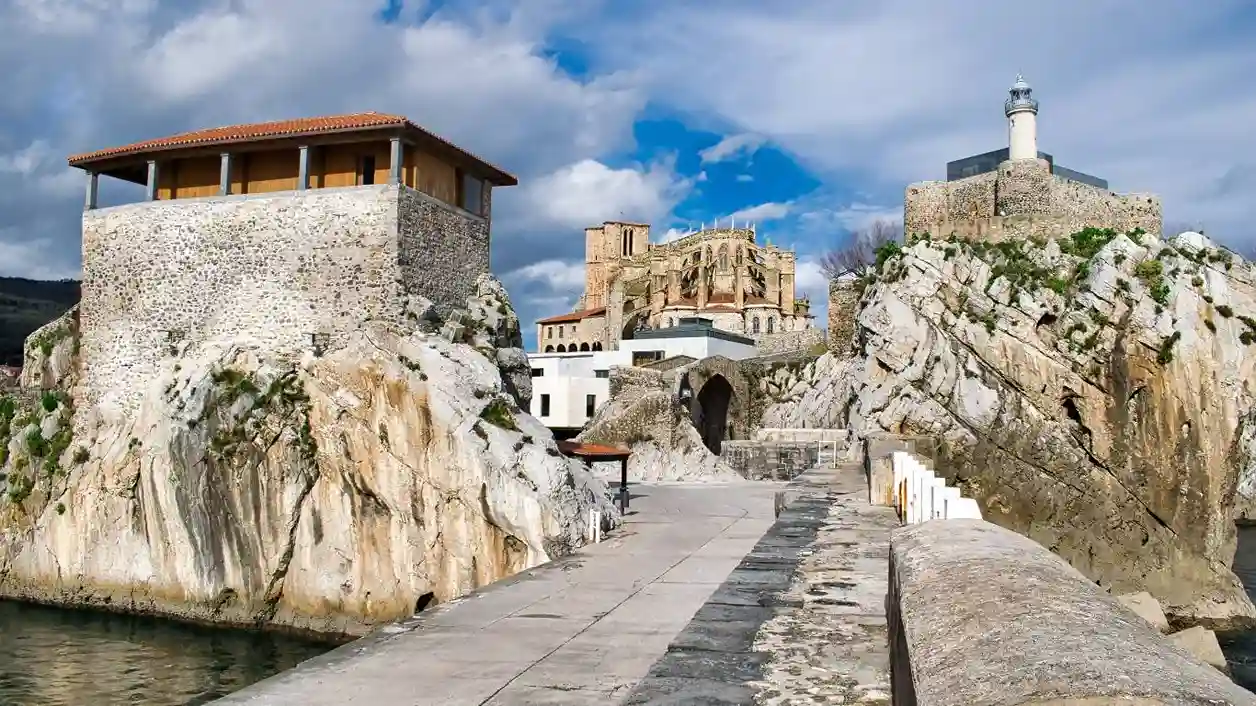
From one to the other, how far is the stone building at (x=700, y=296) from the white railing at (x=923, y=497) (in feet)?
136

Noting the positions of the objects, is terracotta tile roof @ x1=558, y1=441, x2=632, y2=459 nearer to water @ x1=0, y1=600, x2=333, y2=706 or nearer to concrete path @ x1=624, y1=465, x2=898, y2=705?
water @ x1=0, y1=600, x2=333, y2=706

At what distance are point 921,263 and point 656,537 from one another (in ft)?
42.4

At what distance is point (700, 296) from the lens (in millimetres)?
56188

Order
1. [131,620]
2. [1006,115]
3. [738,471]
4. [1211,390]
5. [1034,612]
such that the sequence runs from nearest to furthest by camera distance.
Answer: [1034,612] < [131,620] < [1211,390] < [738,471] < [1006,115]

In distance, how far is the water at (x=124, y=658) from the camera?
592 inches

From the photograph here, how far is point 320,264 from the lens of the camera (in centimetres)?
2027

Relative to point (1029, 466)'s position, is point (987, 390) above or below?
above

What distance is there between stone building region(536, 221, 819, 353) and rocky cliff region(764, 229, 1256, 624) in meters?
29.1

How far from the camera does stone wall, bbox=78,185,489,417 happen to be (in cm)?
2003

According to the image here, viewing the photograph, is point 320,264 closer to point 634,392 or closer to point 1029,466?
point 634,392

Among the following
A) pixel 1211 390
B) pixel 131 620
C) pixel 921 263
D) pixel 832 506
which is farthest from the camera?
pixel 921 263

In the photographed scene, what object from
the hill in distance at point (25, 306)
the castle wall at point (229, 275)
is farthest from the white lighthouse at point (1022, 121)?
the hill in distance at point (25, 306)

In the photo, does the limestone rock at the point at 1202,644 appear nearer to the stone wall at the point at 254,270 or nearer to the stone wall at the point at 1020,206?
the stone wall at the point at 1020,206

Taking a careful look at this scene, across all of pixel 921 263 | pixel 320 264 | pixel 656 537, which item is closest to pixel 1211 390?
pixel 921 263
